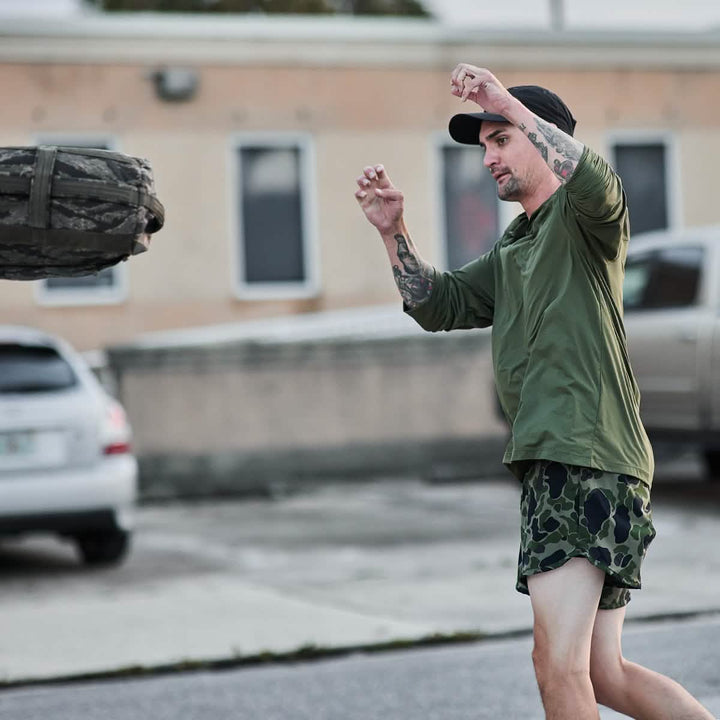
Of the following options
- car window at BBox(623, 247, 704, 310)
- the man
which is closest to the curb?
the man

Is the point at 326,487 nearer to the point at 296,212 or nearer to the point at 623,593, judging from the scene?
the point at 296,212

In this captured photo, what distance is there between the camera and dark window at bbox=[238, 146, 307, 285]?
16.8m

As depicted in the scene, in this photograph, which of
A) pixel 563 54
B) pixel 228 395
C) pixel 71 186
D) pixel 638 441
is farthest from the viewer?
pixel 563 54

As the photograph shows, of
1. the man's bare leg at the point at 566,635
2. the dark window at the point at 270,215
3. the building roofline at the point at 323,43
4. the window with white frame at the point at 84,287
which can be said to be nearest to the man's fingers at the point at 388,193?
the man's bare leg at the point at 566,635

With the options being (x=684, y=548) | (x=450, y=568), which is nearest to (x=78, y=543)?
(x=450, y=568)

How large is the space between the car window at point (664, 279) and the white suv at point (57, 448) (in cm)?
460

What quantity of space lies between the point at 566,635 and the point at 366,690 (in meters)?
2.59

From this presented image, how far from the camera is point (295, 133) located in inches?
661

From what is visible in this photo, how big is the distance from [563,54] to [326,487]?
666 centimetres

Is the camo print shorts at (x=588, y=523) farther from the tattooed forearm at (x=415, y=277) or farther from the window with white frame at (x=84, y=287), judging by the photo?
the window with white frame at (x=84, y=287)

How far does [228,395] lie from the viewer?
13602mm

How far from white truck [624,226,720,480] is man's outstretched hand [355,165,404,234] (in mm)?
7303

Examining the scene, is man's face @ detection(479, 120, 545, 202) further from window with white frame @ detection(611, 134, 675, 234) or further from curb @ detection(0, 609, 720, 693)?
window with white frame @ detection(611, 134, 675, 234)

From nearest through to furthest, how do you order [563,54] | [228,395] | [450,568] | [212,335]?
[450,568] < [228,395] < [212,335] < [563,54]
